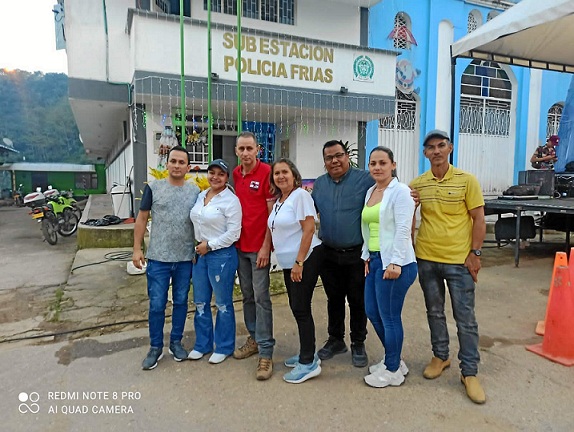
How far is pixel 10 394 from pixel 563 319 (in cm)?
411

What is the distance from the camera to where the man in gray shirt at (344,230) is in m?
3.01

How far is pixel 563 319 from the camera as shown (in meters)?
3.28

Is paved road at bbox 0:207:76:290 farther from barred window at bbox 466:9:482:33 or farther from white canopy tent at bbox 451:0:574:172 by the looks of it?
barred window at bbox 466:9:482:33

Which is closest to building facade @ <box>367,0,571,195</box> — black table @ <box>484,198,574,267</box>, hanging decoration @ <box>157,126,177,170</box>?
black table @ <box>484,198,574,267</box>

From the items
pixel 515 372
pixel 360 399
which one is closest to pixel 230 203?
pixel 360 399

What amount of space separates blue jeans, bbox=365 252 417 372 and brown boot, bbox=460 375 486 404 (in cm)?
46

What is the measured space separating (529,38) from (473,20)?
189 inches

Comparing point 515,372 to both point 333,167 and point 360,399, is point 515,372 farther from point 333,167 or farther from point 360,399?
point 333,167

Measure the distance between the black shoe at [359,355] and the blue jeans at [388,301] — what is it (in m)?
0.30

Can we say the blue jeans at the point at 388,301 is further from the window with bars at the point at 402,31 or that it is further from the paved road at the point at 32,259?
the window with bars at the point at 402,31

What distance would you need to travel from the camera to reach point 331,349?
340 centimetres

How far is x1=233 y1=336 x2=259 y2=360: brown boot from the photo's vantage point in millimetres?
3355

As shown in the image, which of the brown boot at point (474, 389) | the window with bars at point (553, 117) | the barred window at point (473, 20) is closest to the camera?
the brown boot at point (474, 389)

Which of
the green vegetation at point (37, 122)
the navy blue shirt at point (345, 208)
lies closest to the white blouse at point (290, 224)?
the navy blue shirt at point (345, 208)
